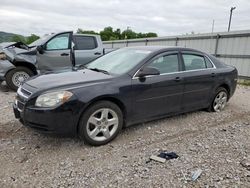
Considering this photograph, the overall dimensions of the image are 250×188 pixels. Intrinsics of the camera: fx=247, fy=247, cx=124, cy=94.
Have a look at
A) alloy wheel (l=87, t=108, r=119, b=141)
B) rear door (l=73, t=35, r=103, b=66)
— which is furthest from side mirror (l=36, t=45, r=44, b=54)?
alloy wheel (l=87, t=108, r=119, b=141)

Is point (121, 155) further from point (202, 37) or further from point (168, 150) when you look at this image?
point (202, 37)

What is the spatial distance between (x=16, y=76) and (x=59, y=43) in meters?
1.64

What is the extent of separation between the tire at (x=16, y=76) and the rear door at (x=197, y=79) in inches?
189

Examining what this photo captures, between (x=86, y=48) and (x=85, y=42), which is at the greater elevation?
(x=85, y=42)

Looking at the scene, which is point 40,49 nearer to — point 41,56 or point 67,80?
point 41,56

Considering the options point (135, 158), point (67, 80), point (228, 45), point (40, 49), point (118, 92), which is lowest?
point (135, 158)

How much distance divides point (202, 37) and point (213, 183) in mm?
11696

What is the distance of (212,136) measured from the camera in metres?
4.14

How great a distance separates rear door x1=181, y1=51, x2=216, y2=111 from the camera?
4699 millimetres

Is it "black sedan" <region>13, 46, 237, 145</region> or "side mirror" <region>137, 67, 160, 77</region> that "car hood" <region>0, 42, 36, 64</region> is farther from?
"side mirror" <region>137, 67, 160, 77</region>

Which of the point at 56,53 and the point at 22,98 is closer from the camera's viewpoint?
the point at 22,98

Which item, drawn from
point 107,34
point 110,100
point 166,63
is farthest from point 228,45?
point 107,34

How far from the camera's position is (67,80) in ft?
11.9

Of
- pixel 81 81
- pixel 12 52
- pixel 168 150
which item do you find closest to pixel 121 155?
pixel 168 150
